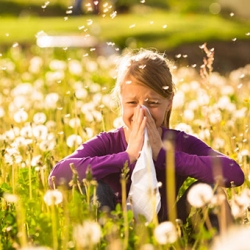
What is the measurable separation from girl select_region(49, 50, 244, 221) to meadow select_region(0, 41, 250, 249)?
0.08 m

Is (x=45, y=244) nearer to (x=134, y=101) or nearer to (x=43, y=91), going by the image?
(x=134, y=101)

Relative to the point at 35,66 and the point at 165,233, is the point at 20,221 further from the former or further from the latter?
the point at 35,66

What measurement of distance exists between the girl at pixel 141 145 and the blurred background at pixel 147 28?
4806mm

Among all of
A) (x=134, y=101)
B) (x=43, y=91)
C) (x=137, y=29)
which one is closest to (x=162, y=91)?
(x=134, y=101)

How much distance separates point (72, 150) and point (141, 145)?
94 centimetres

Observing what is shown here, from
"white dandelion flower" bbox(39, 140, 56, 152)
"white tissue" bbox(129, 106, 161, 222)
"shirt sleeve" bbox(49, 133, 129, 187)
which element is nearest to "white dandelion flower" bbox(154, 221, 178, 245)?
"white tissue" bbox(129, 106, 161, 222)

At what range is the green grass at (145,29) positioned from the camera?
15.1 metres

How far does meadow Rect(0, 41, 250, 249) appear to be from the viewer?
2.29 m

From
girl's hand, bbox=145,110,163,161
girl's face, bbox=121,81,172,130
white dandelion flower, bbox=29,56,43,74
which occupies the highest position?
girl's face, bbox=121,81,172,130

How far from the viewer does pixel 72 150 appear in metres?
3.80

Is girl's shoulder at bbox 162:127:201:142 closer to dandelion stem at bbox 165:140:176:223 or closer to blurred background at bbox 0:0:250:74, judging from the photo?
dandelion stem at bbox 165:140:176:223

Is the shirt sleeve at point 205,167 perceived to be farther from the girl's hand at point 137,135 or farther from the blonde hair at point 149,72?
the blonde hair at point 149,72

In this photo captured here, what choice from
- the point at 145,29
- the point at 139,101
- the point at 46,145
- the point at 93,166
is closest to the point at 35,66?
the point at 46,145

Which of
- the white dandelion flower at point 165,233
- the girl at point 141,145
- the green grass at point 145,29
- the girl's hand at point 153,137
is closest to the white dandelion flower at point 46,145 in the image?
the girl at point 141,145
